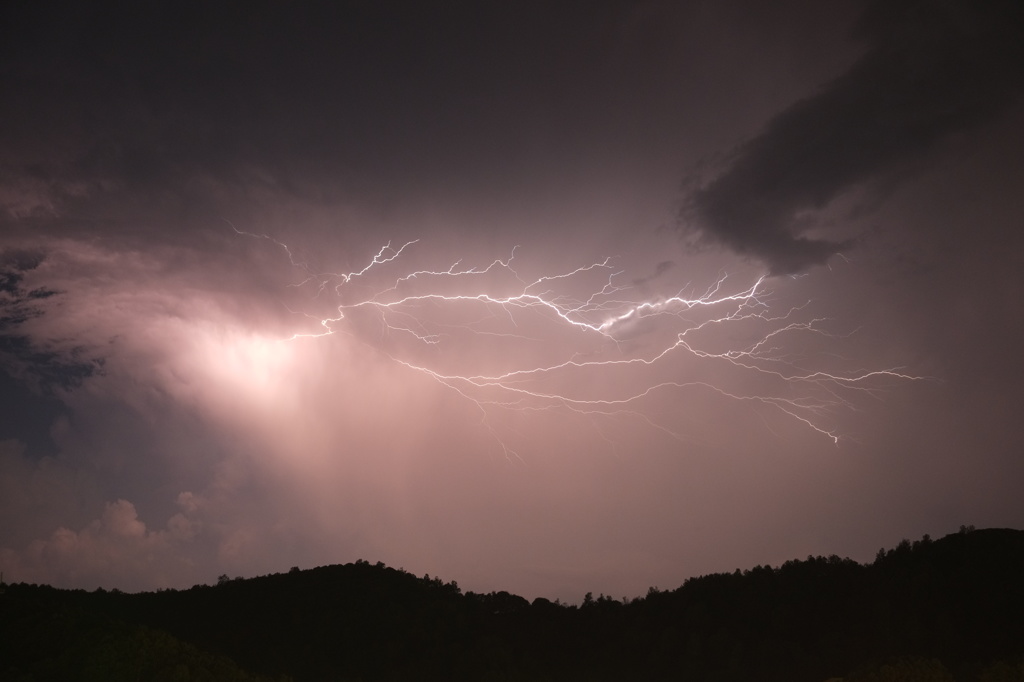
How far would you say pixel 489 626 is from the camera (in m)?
30.0

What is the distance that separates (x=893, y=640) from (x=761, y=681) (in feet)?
13.9

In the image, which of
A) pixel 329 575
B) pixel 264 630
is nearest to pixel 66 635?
pixel 264 630

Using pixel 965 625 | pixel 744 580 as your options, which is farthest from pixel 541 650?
pixel 965 625

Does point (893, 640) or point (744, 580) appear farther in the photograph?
point (744, 580)

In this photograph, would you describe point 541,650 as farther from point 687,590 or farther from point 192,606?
point 192,606

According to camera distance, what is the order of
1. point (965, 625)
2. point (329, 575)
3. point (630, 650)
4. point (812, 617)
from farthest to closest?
1. point (329, 575)
2. point (630, 650)
3. point (812, 617)
4. point (965, 625)

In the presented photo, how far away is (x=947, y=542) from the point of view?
23.9 meters

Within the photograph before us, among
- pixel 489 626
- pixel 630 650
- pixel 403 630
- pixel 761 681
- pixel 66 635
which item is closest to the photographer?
pixel 66 635

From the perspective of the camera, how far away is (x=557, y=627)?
3038cm

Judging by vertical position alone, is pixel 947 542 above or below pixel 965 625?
above

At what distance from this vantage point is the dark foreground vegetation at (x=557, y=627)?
17656mm

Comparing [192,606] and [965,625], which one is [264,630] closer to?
[192,606]

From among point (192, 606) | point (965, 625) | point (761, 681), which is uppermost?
point (192, 606)

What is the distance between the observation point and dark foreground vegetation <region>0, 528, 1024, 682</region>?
17.7m
